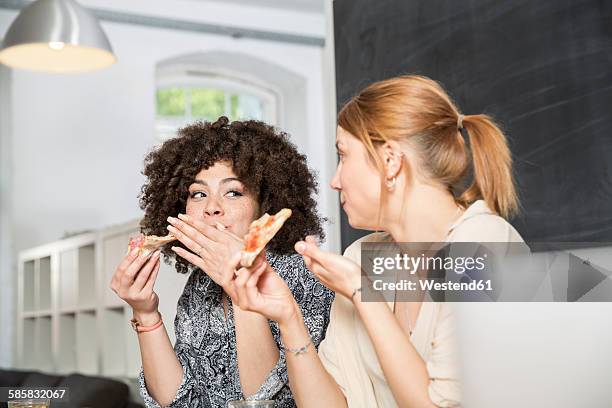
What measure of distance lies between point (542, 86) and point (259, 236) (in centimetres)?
75

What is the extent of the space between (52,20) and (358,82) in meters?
1.40

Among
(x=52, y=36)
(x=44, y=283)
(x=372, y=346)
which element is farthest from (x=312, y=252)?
(x=44, y=283)

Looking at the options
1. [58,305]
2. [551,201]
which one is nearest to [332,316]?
[551,201]

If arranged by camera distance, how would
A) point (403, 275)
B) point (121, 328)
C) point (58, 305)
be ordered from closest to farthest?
point (403, 275)
point (121, 328)
point (58, 305)

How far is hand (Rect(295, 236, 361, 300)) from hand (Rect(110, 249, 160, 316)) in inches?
20.5

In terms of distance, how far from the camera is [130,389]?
11.1 ft

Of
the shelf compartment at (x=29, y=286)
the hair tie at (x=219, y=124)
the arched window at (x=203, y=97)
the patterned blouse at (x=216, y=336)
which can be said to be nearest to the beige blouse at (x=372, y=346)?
the patterned blouse at (x=216, y=336)

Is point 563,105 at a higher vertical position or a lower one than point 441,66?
lower

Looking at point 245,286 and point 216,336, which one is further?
point 216,336

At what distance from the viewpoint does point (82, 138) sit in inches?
188

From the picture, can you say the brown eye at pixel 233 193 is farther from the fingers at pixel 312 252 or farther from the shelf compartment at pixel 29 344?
the shelf compartment at pixel 29 344

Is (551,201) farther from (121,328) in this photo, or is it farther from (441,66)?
(121,328)

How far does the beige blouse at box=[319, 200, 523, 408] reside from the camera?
3.49ft

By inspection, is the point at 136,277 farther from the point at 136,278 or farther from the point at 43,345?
the point at 43,345
